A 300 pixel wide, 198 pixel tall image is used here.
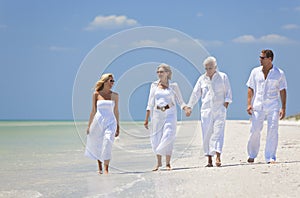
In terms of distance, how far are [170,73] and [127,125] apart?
7.05ft

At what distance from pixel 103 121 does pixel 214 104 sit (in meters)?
2.06

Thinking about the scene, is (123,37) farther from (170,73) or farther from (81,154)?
(81,154)

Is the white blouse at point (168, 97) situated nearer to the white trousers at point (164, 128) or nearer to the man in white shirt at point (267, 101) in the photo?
the white trousers at point (164, 128)

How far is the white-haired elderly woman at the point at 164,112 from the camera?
31.6ft

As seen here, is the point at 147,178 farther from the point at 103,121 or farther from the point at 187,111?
the point at 187,111

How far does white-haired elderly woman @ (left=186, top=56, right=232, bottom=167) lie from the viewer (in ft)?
31.5

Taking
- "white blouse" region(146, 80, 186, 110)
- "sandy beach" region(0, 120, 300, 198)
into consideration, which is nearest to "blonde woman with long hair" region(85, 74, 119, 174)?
"sandy beach" region(0, 120, 300, 198)

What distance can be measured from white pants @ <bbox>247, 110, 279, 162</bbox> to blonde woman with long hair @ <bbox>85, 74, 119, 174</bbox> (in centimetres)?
262

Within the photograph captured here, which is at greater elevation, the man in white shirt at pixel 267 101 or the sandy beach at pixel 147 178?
the man in white shirt at pixel 267 101

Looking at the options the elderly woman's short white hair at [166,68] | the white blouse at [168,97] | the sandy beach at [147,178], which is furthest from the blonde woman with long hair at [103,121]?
the elderly woman's short white hair at [166,68]

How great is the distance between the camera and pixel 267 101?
9.80m

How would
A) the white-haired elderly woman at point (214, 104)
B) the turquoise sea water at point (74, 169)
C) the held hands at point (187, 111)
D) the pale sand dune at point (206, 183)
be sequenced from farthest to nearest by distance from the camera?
the held hands at point (187, 111)
the white-haired elderly woman at point (214, 104)
the turquoise sea water at point (74, 169)
the pale sand dune at point (206, 183)

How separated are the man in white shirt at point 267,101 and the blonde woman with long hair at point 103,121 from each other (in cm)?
261

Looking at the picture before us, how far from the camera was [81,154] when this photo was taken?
14.0 meters
